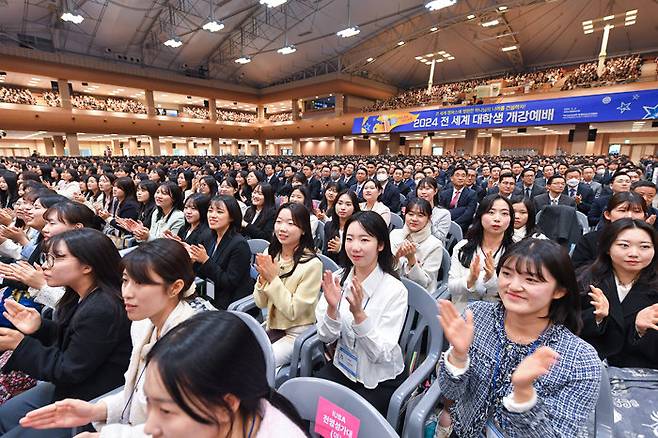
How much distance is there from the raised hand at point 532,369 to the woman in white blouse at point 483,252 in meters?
1.22

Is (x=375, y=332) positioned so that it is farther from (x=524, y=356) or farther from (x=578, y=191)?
(x=578, y=191)

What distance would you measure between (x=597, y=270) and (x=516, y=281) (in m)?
1.12

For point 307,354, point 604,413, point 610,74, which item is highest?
point 610,74

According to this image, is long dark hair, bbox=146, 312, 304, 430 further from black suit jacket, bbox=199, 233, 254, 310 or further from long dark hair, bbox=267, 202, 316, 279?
black suit jacket, bbox=199, 233, 254, 310

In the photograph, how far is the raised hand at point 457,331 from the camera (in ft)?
4.03

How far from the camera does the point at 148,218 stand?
4.60 meters

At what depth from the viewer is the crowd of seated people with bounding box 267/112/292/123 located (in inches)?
1197

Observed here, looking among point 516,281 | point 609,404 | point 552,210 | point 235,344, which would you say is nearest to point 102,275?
point 235,344

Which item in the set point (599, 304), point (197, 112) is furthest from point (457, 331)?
point (197, 112)

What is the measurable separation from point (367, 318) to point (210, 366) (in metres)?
0.93

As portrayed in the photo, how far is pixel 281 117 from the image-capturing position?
1230 inches

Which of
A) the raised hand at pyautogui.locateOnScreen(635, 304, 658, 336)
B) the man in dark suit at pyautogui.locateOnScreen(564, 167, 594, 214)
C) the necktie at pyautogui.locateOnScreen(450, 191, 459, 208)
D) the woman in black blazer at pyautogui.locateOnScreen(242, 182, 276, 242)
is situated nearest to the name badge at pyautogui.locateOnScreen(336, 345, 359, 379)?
the raised hand at pyautogui.locateOnScreen(635, 304, 658, 336)

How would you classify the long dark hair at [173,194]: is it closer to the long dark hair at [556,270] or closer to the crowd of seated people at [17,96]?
the long dark hair at [556,270]

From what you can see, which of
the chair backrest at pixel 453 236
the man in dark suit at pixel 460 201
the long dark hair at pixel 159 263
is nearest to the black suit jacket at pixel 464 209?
the man in dark suit at pixel 460 201
